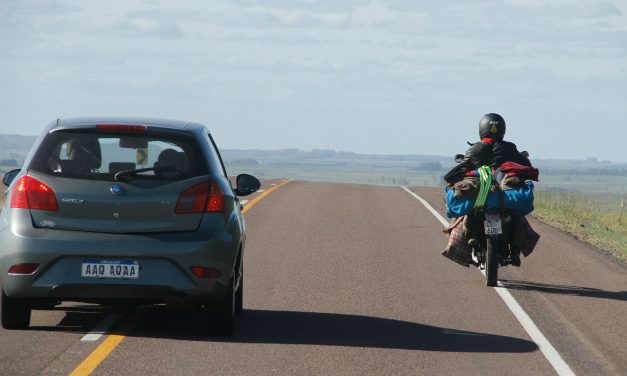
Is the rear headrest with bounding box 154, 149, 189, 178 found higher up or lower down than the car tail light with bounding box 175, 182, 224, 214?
higher up

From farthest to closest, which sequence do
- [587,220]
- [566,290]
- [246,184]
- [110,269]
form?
[587,220] < [566,290] < [246,184] < [110,269]

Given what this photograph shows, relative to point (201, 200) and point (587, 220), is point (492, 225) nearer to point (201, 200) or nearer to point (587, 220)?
point (201, 200)

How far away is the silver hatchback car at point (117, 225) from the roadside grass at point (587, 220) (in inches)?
399

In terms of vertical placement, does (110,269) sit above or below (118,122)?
below

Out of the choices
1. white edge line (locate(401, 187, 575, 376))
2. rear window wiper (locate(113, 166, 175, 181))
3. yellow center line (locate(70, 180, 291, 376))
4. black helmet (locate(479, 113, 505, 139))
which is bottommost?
white edge line (locate(401, 187, 575, 376))

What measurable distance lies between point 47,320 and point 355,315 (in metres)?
2.71

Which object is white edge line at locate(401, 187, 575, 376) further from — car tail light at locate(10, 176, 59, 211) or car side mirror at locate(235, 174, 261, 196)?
car tail light at locate(10, 176, 59, 211)

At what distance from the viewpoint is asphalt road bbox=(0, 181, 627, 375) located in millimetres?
9062

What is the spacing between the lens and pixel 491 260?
45.5 ft

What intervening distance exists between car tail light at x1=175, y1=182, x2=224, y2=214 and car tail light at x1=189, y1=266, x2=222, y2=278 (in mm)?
436

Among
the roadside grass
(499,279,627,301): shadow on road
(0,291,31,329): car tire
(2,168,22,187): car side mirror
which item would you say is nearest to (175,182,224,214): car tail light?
(0,291,31,329): car tire

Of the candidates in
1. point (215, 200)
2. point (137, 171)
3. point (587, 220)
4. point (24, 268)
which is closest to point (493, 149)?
point (215, 200)

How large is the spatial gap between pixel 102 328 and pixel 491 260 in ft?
16.6

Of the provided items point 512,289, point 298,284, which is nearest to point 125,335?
point 298,284
